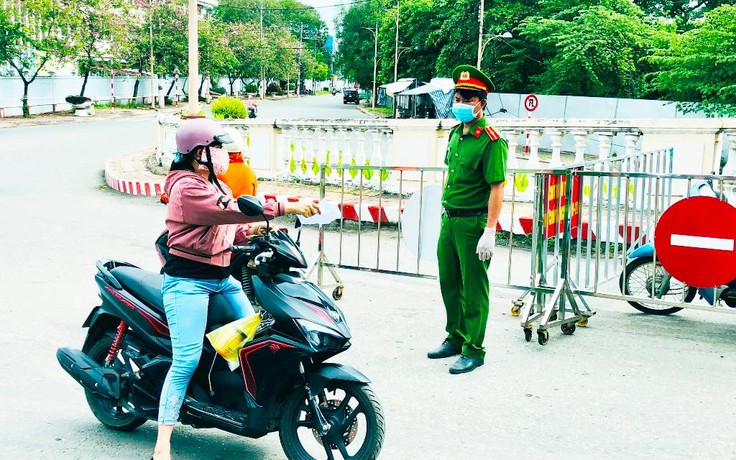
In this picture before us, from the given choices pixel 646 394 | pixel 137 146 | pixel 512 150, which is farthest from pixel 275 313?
pixel 137 146

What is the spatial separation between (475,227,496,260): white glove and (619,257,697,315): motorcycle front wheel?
1608 millimetres

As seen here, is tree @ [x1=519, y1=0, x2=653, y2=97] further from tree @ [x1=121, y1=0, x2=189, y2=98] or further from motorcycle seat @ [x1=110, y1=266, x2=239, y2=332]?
motorcycle seat @ [x1=110, y1=266, x2=239, y2=332]

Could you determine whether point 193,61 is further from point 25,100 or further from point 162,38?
point 162,38

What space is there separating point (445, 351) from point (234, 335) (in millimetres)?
2383

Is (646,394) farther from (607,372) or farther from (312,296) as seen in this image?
(312,296)

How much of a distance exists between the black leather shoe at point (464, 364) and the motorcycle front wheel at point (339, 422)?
67.9 inches

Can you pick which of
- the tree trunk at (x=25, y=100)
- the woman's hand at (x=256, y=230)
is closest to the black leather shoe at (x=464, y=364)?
the woman's hand at (x=256, y=230)

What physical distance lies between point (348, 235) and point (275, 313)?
6.72 meters

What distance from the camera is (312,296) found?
365cm

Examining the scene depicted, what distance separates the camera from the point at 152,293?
3.97 metres

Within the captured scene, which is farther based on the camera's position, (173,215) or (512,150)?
(512,150)

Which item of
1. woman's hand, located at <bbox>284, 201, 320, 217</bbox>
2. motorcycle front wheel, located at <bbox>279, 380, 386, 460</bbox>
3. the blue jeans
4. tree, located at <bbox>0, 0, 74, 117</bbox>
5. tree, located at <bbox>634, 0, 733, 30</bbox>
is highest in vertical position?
tree, located at <bbox>634, 0, 733, 30</bbox>

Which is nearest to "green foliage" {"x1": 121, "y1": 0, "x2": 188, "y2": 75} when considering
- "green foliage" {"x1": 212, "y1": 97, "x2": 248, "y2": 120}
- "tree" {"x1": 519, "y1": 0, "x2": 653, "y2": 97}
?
"tree" {"x1": 519, "y1": 0, "x2": 653, "y2": 97}

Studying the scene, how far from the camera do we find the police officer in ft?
17.5
